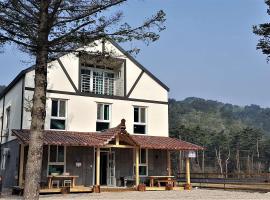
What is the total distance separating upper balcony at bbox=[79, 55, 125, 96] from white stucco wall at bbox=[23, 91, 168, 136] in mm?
725

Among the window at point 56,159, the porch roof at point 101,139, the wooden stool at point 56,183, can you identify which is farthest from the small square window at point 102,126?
the wooden stool at point 56,183

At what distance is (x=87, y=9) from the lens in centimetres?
1066

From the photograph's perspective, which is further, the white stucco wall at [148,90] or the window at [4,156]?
the white stucco wall at [148,90]

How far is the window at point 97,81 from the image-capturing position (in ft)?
78.4

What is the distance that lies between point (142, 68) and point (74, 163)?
7.51 m

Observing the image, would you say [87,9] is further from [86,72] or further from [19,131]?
[86,72]

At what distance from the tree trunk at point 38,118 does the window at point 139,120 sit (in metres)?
15.1

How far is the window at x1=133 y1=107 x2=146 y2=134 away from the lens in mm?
25078

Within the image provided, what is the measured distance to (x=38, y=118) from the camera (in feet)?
32.3

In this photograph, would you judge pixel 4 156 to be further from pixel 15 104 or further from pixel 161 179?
pixel 161 179

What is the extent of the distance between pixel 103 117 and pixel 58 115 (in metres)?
2.82

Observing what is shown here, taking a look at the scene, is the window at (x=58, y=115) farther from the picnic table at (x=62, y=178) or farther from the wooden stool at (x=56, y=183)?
the picnic table at (x=62, y=178)

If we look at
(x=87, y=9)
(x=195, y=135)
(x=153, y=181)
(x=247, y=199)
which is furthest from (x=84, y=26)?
(x=195, y=135)

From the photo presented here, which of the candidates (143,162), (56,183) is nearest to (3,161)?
(56,183)
